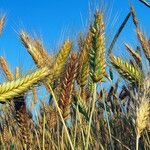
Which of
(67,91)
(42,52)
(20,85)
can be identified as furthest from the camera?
(42,52)

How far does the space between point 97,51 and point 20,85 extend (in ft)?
1.44

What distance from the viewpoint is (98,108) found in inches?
138

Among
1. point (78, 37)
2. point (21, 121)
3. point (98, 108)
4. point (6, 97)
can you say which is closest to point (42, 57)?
point (78, 37)

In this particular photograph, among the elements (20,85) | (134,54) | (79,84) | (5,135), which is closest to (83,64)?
(79,84)

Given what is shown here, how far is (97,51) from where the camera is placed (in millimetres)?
2062

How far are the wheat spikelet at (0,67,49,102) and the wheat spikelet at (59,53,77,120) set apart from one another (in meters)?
0.13

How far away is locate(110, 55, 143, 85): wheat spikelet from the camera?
2207mm

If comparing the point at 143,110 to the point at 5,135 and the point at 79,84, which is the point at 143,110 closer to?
the point at 79,84

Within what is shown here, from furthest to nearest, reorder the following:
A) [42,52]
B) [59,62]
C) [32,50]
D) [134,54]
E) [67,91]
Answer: [134,54] < [42,52] < [32,50] < [59,62] < [67,91]

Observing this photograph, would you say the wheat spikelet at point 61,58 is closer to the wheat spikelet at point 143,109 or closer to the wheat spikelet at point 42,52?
the wheat spikelet at point 42,52

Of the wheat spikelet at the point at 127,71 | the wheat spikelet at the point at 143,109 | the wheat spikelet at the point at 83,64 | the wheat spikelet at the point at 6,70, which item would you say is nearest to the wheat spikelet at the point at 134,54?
the wheat spikelet at the point at 127,71

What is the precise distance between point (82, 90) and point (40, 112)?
910mm

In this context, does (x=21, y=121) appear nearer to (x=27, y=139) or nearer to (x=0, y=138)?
(x=27, y=139)

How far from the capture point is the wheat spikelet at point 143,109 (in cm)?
156
